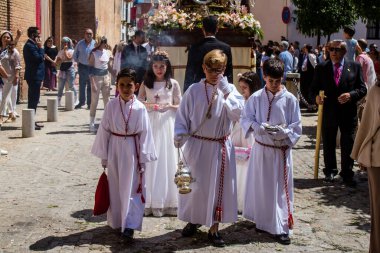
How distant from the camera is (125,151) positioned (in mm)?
6531

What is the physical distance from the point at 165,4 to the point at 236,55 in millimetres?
1623

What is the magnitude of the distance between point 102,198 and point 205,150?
44.5 inches

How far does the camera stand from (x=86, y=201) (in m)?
8.09

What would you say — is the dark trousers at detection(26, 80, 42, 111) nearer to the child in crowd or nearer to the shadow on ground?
the child in crowd

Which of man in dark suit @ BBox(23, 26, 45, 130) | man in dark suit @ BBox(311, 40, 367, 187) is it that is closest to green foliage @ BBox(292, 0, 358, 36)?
man in dark suit @ BBox(23, 26, 45, 130)

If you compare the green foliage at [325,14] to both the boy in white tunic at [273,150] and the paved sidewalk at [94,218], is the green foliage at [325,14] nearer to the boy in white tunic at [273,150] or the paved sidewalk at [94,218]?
the paved sidewalk at [94,218]

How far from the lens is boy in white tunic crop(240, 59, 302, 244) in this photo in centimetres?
664

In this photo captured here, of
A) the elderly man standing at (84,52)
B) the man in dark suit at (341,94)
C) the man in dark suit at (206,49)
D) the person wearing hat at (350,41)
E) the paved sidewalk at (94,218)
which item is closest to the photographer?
the paved sidewalk at (94,218)

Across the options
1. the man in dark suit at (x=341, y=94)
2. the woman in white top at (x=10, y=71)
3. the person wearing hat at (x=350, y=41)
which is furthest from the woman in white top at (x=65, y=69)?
the man in dark suit at (x=341, y=94)

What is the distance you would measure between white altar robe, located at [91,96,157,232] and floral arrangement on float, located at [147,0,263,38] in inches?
200

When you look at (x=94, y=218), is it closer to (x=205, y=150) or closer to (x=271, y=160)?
(x=205, y=150)

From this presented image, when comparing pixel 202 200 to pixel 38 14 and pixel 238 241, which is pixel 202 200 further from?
pixel 38 14

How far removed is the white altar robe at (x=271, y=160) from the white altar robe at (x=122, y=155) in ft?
3.54

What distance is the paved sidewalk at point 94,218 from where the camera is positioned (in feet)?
21.1
